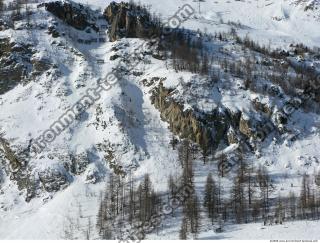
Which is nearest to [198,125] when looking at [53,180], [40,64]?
[53,180]

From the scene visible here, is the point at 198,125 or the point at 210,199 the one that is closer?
the point at 210,199

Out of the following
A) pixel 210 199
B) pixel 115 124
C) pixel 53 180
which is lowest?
pixel 210 199

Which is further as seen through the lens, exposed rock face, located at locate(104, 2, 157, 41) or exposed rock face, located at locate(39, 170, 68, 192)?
exposed rock face, located at locate(104, 2, 157, 41)

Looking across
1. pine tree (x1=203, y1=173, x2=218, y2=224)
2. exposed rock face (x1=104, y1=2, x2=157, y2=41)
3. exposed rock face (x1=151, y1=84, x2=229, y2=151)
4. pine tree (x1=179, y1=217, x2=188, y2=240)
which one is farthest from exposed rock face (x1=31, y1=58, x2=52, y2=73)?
pine tree (x1=179, y1=217, x2=188, y2=240)

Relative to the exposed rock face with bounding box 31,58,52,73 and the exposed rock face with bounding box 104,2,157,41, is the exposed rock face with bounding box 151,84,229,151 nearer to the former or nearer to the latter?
the exposed rock face with bounding box 31,58,52,73

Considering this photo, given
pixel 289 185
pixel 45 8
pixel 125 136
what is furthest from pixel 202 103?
pixel 45 8

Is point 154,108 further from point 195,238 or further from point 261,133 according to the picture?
point 195,238

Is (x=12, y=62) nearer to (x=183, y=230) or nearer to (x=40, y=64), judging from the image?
(x=40, y=64)
